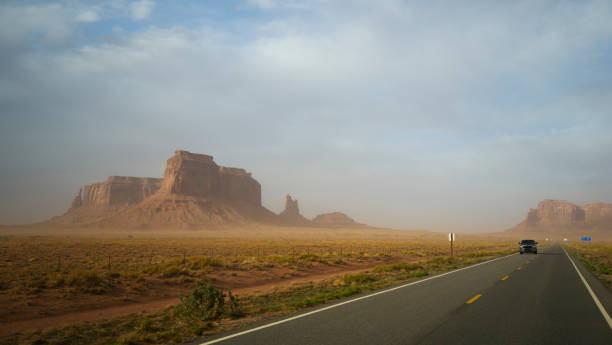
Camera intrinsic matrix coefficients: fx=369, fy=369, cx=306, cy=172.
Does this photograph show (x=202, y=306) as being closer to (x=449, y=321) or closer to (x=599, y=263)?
(x=449, y=321)

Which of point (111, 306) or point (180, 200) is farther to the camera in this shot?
point (180, 200)

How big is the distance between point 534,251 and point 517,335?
43.3 metres

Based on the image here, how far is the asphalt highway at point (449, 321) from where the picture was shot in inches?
259

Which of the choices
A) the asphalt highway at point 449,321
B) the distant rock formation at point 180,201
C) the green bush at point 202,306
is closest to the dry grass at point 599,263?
the asphalt highway at point 449,321

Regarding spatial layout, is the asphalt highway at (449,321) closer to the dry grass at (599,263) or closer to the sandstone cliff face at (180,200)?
the dry grass at (599,263)

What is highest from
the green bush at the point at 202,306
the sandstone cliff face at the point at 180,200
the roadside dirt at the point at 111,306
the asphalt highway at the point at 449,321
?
the sandstone cliff face at the point at 180,200

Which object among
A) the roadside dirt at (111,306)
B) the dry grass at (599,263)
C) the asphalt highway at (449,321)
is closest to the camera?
the asphalt highway at (449,321)

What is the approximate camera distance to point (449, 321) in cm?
789

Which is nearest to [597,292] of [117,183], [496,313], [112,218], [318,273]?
[496,313]

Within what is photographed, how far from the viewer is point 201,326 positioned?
824cm

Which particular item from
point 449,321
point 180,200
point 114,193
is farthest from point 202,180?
point 449,321

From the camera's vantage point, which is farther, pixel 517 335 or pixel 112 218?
pixel 112 218

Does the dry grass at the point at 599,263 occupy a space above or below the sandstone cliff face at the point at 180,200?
below

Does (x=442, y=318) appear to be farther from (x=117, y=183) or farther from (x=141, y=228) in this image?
(x=117, y=183)
